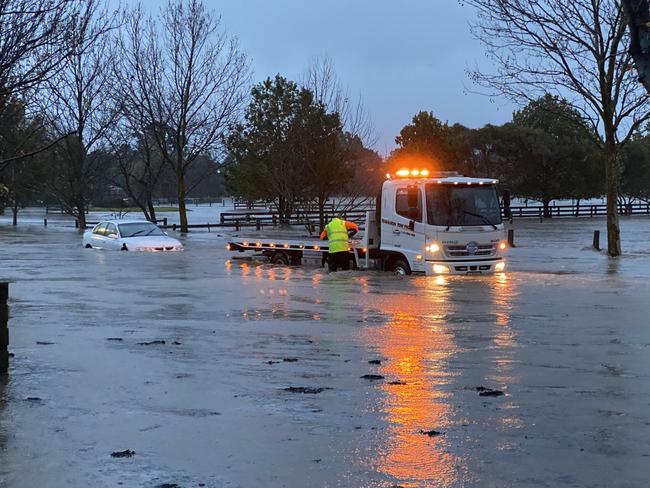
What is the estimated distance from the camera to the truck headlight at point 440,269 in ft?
56.6

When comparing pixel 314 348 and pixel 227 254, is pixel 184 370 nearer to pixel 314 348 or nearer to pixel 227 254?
pixel 314 348

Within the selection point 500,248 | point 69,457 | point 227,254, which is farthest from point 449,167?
point 69,457

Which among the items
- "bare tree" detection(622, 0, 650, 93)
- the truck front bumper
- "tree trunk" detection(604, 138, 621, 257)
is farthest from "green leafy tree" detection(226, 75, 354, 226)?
"bare tree" detection(622, 0, 650, 93)

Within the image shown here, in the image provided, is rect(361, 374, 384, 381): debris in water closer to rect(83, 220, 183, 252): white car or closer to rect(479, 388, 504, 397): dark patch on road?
rect(479, 388, 504, 397): dark patch on road

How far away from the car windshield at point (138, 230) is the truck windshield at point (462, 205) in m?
11.9

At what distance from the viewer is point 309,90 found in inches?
1431

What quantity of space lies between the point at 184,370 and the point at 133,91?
3557cm

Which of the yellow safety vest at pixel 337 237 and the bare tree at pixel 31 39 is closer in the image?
the bare tree at pixel 31 39

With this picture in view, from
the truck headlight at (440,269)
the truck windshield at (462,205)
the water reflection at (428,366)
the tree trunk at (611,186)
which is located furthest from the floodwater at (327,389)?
the tree trunk at (611,186)

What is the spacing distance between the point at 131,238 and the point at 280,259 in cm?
619

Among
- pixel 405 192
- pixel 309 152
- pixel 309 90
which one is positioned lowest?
pixel 405 192

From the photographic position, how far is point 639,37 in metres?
6.12

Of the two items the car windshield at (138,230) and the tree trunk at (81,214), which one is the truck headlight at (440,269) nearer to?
the car windshield at (138,230)

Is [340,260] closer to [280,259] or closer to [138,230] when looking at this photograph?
[280,259]
